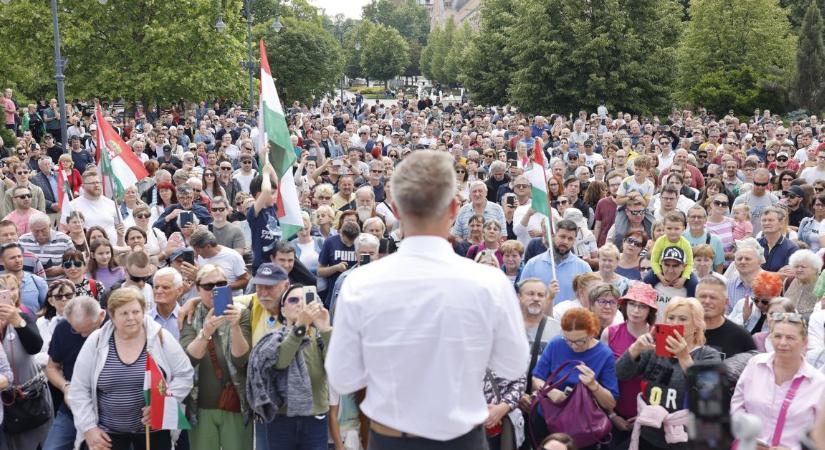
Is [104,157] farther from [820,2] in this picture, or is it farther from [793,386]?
[820,2]

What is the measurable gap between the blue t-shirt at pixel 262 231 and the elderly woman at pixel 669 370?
4584 millimetres

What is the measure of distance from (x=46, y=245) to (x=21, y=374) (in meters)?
2.97

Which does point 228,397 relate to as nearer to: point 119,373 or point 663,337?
point 119,373

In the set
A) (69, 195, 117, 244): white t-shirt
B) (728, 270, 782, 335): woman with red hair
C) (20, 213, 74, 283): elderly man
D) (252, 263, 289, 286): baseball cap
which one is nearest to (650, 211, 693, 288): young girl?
(728, 270, 782, 335): woman with red hair

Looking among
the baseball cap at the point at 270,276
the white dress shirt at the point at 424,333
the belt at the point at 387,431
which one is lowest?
the baseball cap at the point at 270,276

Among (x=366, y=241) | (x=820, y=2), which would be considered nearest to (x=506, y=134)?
(x=366, y=241)

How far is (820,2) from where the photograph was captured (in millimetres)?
50938

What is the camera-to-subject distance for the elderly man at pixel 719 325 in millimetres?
6203

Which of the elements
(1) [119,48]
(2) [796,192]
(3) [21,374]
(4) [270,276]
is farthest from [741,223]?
(1) [119,48]

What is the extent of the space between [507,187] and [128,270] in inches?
277

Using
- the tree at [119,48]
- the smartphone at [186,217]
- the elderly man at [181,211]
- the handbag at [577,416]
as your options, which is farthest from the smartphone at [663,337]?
the tree at [119,48]

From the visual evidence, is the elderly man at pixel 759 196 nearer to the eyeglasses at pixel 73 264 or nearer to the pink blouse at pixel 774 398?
the pink blouse at pixel 774 398

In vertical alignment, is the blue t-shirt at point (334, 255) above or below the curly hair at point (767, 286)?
below

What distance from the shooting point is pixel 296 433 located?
235 inches
